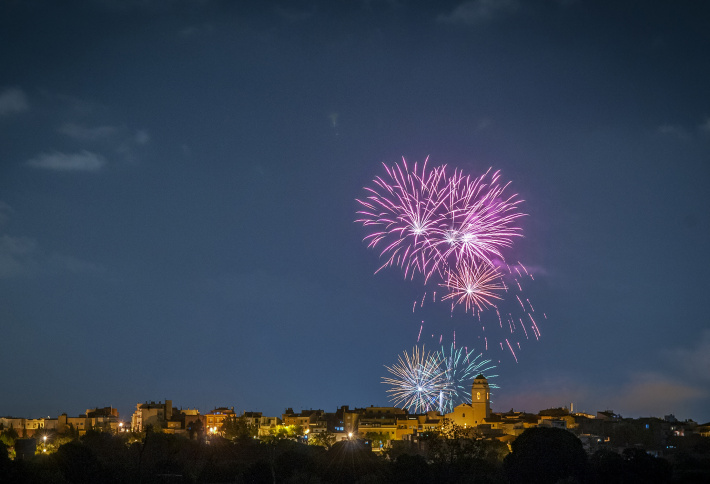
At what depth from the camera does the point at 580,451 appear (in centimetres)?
4534

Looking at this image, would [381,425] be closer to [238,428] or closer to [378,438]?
[378,438]

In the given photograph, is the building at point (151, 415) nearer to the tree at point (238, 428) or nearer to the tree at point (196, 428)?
the tree at point (196, 428)

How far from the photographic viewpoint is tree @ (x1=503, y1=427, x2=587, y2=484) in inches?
1663

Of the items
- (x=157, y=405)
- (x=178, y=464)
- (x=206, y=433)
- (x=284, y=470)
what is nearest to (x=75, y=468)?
(x=178, y=464)

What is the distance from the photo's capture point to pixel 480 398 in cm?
7862

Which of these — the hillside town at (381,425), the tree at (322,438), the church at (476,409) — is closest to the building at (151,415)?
the hillside town at (381,425)

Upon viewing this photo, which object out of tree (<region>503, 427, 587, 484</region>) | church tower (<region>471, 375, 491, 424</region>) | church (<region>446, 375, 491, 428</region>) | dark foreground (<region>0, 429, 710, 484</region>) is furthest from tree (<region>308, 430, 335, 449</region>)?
tree (<region>503, 427, 587, 484</region>)

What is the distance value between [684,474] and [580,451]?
22.9ft

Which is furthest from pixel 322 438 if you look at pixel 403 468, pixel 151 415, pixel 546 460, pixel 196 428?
pixel 546 460

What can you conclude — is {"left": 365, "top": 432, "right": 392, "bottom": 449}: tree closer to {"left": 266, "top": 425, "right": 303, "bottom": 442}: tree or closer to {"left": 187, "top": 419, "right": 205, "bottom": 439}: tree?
{"left": 266, "top": 425, "right": 303, "bottom": 442}: tree

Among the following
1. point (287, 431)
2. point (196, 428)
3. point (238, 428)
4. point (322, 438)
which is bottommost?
point (322, 438)

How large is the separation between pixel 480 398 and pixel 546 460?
1397 inches

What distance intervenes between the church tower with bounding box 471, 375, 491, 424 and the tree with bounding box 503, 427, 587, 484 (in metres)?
30.8

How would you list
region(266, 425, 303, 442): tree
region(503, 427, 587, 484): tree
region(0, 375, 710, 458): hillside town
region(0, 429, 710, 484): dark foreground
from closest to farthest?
region(0, 429, 710, 484): dark foreground < region(503, 427, 587, 484): tree < region(0, 375, 710, 458): hillside town < region(266, 425, 303, 442): tree
